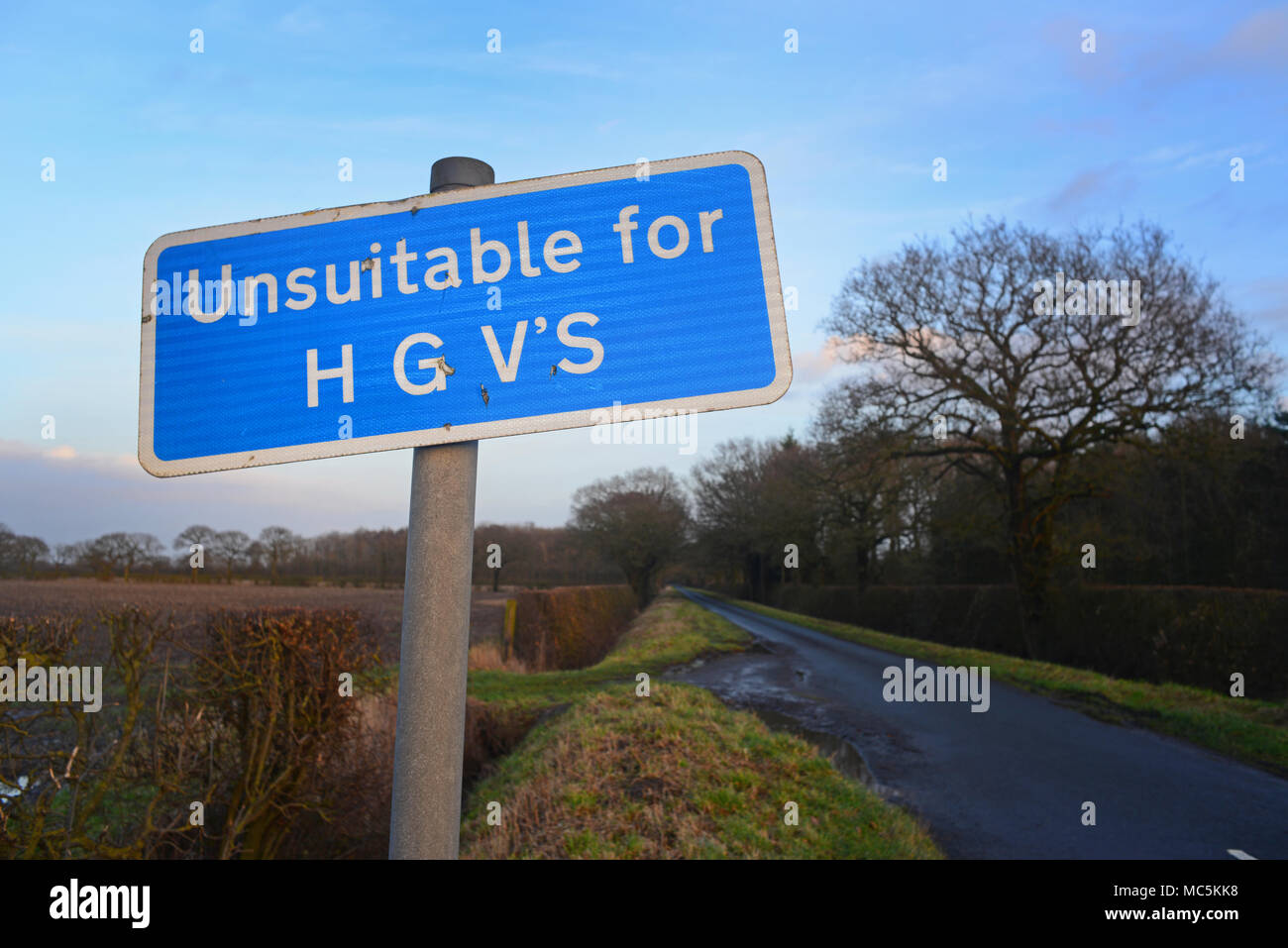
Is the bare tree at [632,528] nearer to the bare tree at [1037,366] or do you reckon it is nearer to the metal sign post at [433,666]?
the bare tree at [1037,366]

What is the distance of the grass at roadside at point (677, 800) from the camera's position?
493 centimetres

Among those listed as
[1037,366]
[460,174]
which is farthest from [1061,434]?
[460,174]

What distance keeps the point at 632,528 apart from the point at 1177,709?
44.0 metres

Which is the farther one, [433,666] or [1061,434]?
[1061,434]

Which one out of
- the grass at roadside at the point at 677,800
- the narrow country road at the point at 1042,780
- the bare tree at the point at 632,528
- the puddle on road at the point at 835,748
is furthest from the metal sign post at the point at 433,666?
the bare tree at the point at 632,528

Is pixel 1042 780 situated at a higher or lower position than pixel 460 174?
lower

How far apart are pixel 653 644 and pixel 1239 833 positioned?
14507 mm

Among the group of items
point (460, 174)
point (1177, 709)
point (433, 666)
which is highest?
point (460, 174)

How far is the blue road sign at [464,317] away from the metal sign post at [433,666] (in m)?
0.11

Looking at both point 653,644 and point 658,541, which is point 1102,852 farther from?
point 658,541

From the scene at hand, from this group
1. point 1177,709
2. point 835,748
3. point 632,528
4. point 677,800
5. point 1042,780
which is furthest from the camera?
point 632,528

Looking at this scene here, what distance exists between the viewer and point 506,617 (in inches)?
790

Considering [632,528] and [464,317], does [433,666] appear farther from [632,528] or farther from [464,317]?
[632,528]

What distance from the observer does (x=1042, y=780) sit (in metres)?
7.61
